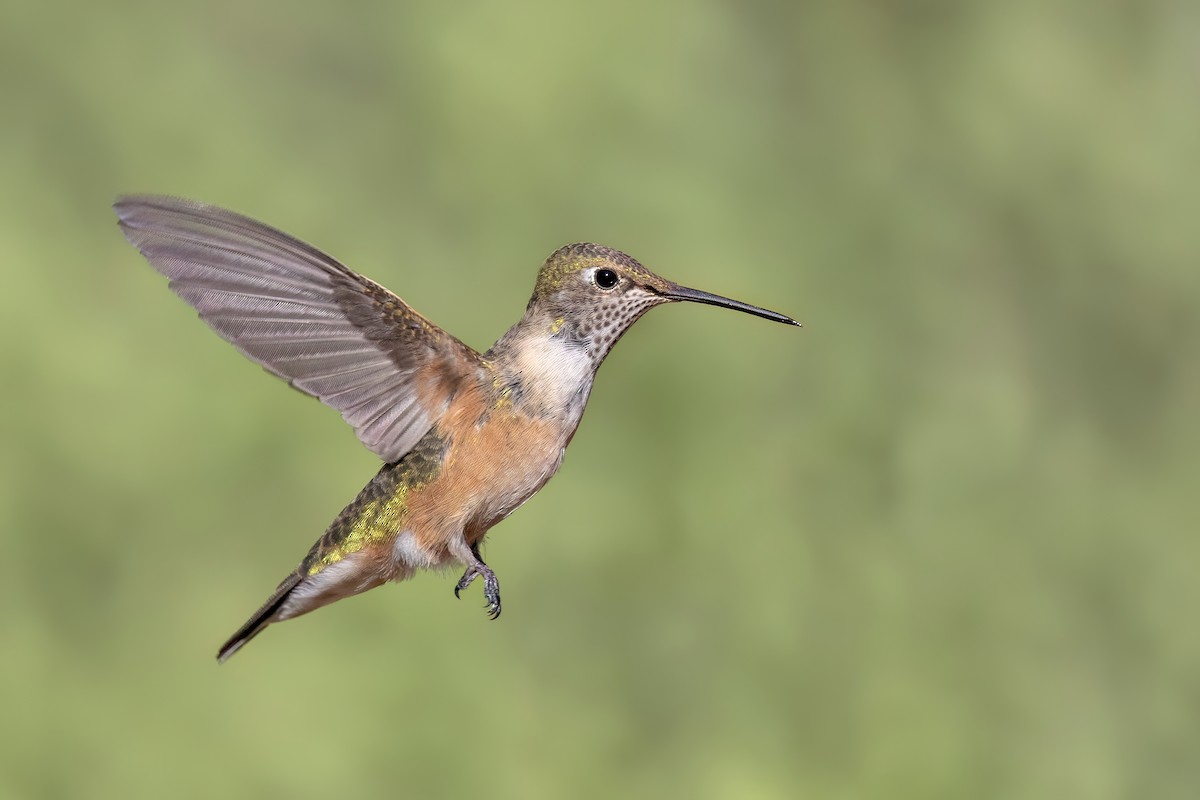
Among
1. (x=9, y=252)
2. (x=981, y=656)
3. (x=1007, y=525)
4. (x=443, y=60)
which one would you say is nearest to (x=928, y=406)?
(x=1007, y=525)

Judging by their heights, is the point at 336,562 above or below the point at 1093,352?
below

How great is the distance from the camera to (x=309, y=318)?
4.07 ft

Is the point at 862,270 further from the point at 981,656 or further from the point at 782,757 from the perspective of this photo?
the point at 782,757

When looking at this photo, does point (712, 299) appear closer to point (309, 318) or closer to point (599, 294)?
point (599, 294)

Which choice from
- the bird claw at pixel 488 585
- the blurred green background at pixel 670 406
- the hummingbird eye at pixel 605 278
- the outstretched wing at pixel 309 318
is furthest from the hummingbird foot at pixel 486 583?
the blurred green background at pixel 670 406

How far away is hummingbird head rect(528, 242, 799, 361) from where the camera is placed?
1249 millimetres

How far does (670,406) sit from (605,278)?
2004 mm

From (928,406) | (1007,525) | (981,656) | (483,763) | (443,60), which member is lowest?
(483,763)

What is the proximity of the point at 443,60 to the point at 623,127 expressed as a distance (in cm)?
49

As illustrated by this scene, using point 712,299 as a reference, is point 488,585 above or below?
below

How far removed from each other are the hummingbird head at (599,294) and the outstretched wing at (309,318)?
101 mm

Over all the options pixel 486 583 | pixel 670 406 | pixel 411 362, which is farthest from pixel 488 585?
pixel 670 406

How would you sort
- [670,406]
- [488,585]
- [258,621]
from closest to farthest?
[488,585] < [258,621] < [670,406]

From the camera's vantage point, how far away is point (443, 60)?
3.39m
